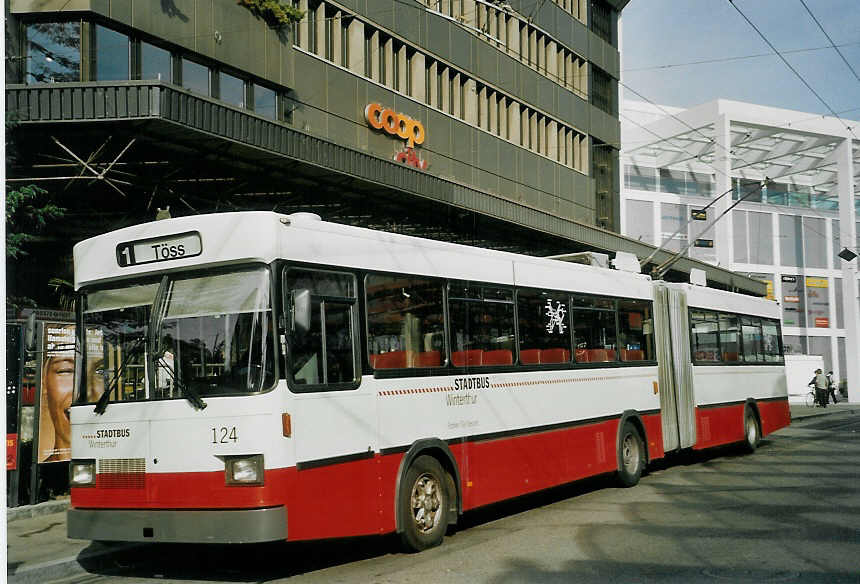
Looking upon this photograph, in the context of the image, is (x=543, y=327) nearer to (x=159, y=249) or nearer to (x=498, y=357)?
(x=498, y=357)

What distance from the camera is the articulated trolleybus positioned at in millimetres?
7688

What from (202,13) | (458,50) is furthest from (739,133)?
(202,13)

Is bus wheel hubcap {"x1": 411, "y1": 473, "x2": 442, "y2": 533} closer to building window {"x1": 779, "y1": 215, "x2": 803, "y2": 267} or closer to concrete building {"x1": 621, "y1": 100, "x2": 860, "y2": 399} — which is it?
concrete building {"x1": 621, "y1": 100, "x2": 860, "y2": 399}

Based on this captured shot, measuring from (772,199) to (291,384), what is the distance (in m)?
63.0

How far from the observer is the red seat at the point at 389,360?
888 centimetres

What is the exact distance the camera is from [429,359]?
31.9 feet

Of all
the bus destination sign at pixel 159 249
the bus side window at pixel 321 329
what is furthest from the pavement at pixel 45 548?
the bus side window at pixel 321 329

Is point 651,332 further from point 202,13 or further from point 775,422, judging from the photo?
point 202,13

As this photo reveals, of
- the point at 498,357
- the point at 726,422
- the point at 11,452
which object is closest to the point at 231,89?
the point at 11,452

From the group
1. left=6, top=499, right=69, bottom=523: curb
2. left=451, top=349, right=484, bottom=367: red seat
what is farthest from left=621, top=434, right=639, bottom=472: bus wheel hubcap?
left=6, top=499, right=69, bottom=523: curb

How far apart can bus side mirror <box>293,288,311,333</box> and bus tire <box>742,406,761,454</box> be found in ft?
42.5

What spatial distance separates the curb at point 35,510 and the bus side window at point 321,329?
5162mm

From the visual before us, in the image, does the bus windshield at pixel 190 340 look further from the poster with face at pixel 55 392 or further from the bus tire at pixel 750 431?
the bus tire at pixel 750 431

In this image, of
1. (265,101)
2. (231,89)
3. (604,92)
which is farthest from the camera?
(604,92)
